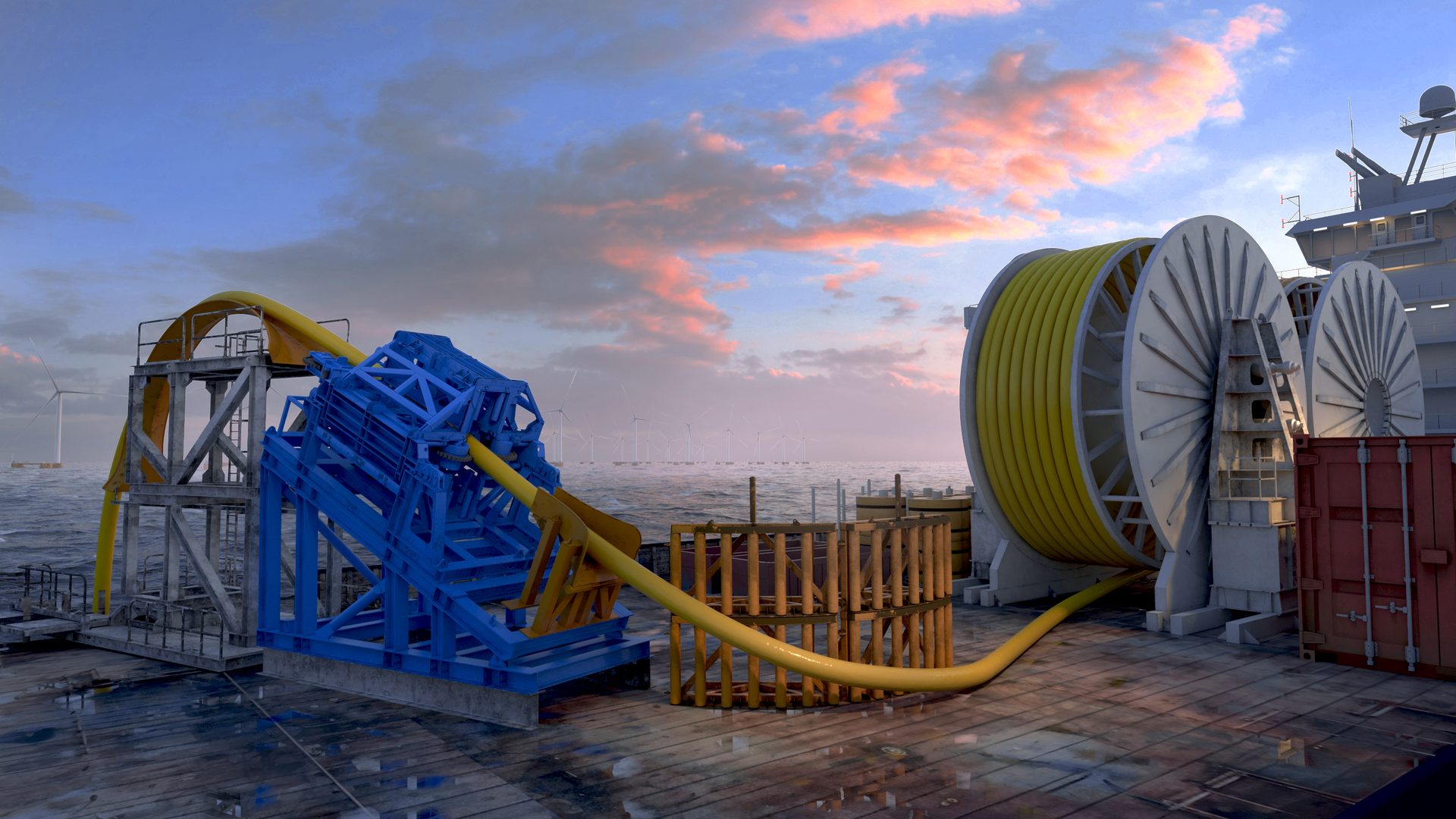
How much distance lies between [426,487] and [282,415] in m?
4.37

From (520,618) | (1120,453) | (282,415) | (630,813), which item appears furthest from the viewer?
(1120,453)

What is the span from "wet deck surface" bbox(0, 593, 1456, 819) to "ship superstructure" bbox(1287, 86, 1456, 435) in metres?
26.0

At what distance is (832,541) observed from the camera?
1091 centimetres

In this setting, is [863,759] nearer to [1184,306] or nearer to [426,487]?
[426,487]

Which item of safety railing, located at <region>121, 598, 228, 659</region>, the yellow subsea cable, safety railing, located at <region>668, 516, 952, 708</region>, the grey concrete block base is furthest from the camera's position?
safety railing, located at <region>121, 598, 228, 659</region>

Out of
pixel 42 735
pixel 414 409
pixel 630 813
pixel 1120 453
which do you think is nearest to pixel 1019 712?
pixel 630 813

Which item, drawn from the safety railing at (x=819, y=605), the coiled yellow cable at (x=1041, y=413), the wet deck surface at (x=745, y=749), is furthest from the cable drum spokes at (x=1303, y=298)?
the safety railing at (x=819, y=605)

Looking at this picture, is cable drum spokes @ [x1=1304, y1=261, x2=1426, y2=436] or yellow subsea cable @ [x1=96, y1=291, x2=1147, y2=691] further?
cable drum spokes @ [x1=1304, y1=261, x2=1426, y2=436]

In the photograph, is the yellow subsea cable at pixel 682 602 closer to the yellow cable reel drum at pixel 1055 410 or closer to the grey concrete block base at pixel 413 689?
the yellow cable reel drum at pixel 1055 410

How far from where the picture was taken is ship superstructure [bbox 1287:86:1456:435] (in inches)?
1260

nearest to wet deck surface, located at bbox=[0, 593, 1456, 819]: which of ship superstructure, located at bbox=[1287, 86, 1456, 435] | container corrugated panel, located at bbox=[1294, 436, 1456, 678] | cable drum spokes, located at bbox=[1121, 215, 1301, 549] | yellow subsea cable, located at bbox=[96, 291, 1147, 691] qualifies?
yellow subsea cable, located at bbox=[96, 291, 1147, 691]

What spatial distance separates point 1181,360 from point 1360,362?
9.82m

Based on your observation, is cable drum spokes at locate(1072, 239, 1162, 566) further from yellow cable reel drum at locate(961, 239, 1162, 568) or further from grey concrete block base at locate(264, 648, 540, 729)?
grey concrete block base at locate(264, 648, 540, 729)

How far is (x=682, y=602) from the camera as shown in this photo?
10.2 metres
